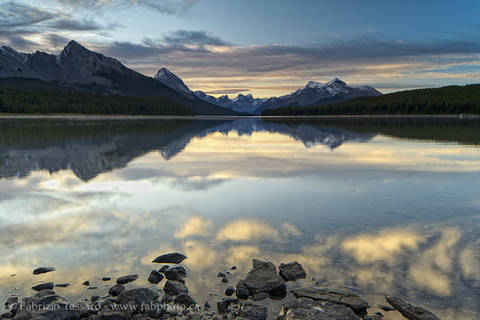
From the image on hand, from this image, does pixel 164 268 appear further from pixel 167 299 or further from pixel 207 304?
pixel 207 304

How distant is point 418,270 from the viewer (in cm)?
908

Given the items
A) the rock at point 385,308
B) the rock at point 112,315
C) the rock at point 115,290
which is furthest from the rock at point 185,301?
the rock at point 385,308

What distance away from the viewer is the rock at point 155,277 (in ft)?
28.9

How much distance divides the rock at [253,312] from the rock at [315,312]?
0.34 m

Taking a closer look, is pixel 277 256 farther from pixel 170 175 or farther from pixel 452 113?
pixel 452 113

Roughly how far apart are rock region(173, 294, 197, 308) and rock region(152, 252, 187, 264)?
1880mm

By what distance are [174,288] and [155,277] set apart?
2.75 feet

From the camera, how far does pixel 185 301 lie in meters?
7.84

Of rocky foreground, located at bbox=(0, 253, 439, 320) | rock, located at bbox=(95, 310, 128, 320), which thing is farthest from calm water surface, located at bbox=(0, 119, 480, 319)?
rock, located at bbox=(95, 310, 128, 320)

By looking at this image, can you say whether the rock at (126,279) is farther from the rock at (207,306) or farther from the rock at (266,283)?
the rock at (266,283)

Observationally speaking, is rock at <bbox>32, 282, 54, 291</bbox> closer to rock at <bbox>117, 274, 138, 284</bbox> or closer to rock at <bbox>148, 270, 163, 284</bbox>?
rock at <bbox>117, 274, 138, 284</bbox>

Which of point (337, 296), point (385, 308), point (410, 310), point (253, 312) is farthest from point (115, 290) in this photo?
point (410, 310)

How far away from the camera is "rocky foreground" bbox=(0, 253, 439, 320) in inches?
282

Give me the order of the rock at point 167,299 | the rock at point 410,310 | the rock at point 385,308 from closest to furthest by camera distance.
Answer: the rock at point 410,310 → the rock at point 385,308 → the rock at point 167,299
